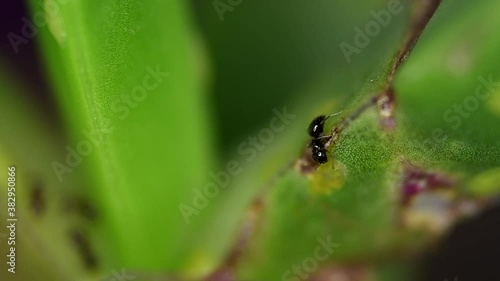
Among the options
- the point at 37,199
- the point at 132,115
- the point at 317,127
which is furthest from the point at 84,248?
the point at 317,127

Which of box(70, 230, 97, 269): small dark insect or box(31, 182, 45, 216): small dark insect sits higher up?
box(31, 182, 45, 216): small dark insect

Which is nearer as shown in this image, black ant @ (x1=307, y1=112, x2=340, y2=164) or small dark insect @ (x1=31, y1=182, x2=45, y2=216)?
black ant @ (x1=307, y1=112, x2=340, y2=164)

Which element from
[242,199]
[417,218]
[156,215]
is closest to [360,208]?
[417,218]

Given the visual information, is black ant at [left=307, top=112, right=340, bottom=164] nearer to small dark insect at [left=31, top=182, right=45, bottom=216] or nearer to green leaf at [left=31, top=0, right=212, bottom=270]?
green leaf at [left=31, top=0, right=212, bottom=270]

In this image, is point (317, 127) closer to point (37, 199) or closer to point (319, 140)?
point (319, 140)

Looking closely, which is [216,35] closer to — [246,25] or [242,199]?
[246,25]

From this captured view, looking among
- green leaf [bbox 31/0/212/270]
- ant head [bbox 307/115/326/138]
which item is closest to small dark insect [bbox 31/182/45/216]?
green leaf [bbox 31/0/212/270]

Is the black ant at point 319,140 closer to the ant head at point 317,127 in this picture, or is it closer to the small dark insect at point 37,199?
the ant head at point 317,127
